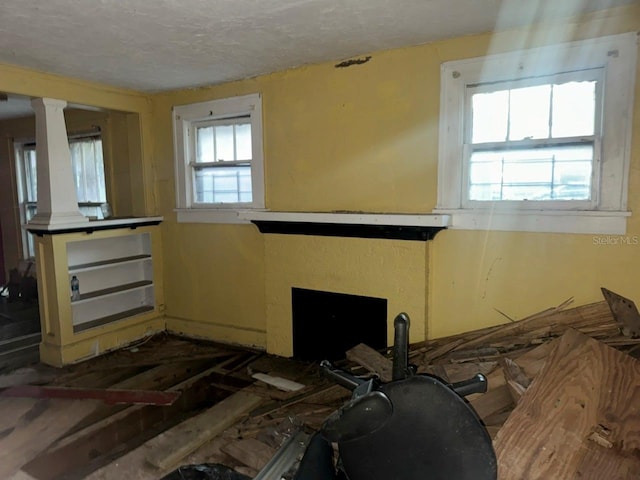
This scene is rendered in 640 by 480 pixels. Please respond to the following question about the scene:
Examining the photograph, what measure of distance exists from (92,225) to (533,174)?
3550 mm

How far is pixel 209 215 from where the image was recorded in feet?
13.7

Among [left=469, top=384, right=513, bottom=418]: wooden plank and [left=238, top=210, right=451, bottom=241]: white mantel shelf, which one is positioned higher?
[left=238, top=210, right=451, bottom=241]: white mantel shelf

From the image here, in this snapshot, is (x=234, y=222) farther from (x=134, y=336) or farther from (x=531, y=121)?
(x=531, y=121)

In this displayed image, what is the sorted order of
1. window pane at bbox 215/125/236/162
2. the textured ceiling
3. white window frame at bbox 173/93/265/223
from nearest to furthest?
the textured ceiling < white window frame at bbox 173/93/265/223 < window pane at bbox 215/125/236/162

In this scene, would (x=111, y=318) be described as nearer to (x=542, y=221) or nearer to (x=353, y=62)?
(x=353, y=62)

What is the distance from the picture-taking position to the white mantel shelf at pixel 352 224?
3.01 metres

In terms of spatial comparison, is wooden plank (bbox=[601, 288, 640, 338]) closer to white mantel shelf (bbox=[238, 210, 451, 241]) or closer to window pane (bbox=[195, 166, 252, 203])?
white mantel shelf (bbox=[238, 210, 451, 241])

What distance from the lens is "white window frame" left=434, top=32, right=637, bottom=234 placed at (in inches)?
97.7

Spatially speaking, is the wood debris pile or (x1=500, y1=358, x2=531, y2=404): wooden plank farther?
→ (x1=500, y1=358, x2=531, y2=404): wooden plank

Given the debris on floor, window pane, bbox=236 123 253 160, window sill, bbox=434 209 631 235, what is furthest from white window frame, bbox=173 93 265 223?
window sill, bbox=434 209 631 235

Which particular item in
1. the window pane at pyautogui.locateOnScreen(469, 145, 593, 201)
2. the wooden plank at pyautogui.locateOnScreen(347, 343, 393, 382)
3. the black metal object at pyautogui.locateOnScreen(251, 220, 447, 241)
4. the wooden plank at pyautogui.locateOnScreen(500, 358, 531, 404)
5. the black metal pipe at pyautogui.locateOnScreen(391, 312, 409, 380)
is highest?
the window pane at pyautogui.locateOnScreen(469, 145, 593, 201)

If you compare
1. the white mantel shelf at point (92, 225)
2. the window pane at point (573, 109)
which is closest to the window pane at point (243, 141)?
the white mantel shelf at point (92, 225)

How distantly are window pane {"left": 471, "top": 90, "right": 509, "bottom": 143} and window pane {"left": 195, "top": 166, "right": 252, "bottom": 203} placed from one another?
196 centimetres

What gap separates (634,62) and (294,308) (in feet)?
9.32
